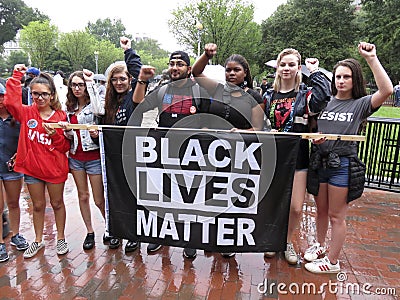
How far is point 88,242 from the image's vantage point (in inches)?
135

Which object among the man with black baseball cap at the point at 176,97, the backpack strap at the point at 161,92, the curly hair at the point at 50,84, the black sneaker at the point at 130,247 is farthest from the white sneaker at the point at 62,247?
the backpack strap at the point at 161,92

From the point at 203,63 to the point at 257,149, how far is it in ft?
3.68

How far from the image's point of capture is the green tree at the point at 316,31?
3150 centimetres

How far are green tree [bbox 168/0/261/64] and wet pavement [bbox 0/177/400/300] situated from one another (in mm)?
28136

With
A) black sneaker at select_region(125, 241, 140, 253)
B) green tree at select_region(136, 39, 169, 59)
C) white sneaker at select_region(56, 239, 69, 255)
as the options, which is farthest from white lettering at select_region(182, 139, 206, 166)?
green tree at select_region(136, 39, 169, 59)

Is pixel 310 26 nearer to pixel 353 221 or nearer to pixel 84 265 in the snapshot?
pixel 353 221

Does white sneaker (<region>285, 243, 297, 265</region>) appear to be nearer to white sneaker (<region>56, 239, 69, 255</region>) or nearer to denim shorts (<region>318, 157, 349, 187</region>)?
denim shorts (<region>318, 157, 349, 187</region>)

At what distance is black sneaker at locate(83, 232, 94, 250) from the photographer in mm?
3400

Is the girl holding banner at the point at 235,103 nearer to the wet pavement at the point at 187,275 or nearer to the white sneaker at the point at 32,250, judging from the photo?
the wet pavement at the point at 187,275

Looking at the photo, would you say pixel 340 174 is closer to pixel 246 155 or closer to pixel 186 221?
pixel 246 155

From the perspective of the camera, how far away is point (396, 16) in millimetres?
27438

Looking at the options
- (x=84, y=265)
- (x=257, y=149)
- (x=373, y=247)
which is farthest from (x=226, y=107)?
(x=373, y=247)

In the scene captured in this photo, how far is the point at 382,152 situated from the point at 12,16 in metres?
77.1

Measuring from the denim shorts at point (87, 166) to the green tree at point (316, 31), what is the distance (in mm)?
31565
